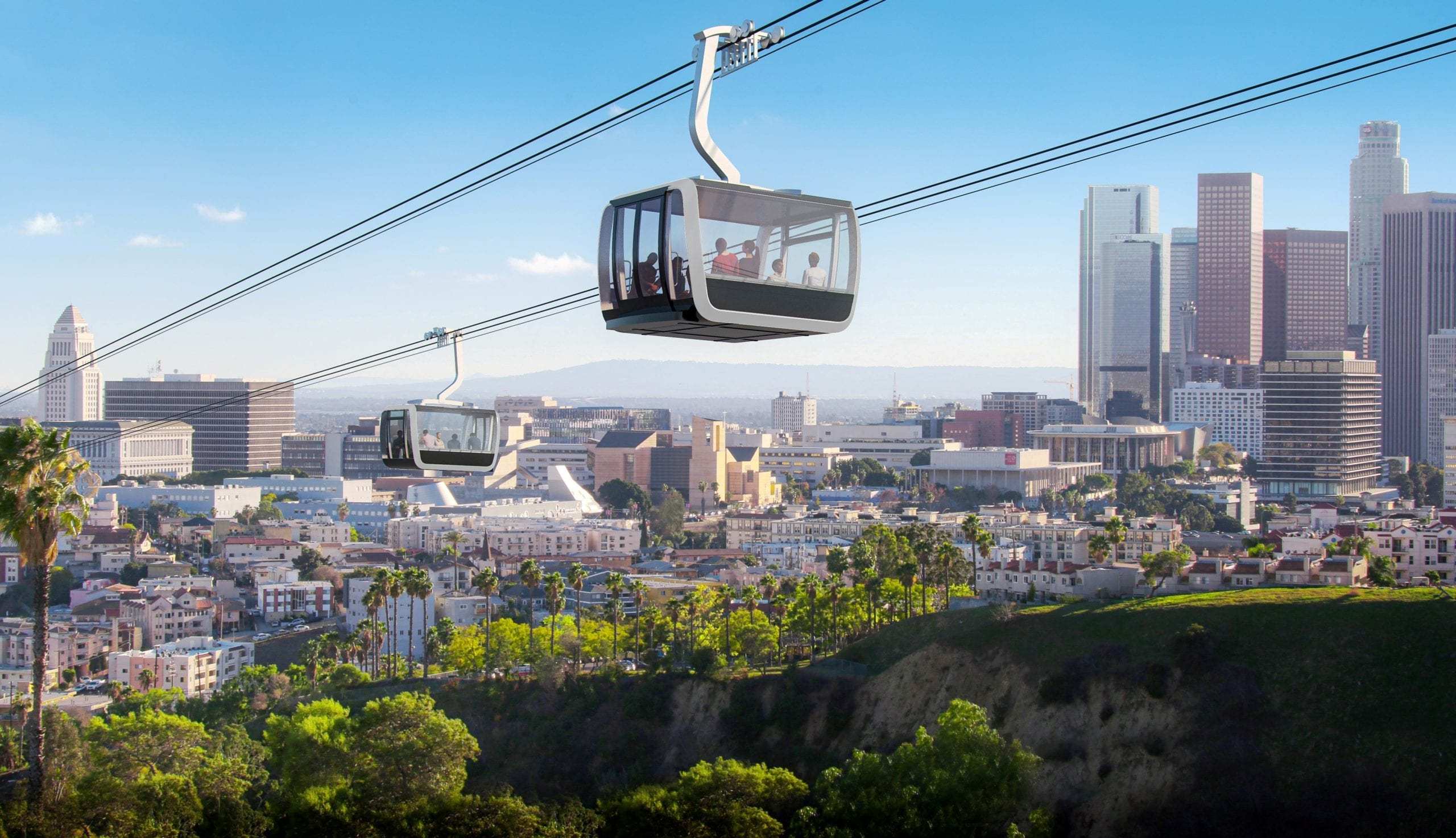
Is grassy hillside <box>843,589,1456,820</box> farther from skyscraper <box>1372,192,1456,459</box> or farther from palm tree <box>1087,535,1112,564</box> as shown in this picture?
skyscraper <box>1372,192,1456,459</box>

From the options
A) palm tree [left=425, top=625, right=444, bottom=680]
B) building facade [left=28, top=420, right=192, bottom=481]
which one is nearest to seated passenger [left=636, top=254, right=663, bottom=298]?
palm tree [left=425, top=625, right=444, bottom=680]

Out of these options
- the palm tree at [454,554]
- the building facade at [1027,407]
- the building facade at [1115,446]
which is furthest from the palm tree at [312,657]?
the building facade at [1027,407]

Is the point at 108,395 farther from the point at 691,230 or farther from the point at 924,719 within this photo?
the point at 691,230

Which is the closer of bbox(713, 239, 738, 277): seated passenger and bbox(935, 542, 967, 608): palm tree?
bbox(713, 239, 738, 277): seated passenger

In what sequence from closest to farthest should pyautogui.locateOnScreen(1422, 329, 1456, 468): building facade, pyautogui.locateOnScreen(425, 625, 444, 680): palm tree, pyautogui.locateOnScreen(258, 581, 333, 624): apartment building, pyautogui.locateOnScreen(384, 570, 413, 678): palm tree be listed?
pyautogui.locateOnScreen(384, 570, 413, 678): palm tree
pyautogui.locateOnScreen(425, 625, 444, 680): palm tree
pyautogui.locateOnScreen(258, 581, 333, 624): apartment building
pyautogui.locateOnScreen(1422, 329, 1456, 468): building facade

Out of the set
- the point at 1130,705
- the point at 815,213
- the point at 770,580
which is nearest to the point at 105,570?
the point at 770,580

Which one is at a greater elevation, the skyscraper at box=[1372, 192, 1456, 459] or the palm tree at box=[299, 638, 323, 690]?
the skyscraper at box=[1372, 192, 1456, 459]

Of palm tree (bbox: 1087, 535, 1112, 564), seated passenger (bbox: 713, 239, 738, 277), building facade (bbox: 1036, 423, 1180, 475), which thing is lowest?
palm tree (bbox: 1087, 535, 1112, 564)

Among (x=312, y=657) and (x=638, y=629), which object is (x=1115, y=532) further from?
(x=312, y=657)
